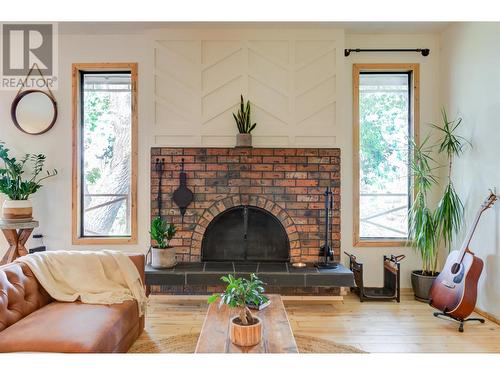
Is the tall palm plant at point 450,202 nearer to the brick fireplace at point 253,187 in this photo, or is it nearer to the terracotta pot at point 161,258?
the brick fireplace at point 253,187

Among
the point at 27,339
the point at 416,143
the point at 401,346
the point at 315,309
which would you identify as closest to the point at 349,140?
the point at 416,143

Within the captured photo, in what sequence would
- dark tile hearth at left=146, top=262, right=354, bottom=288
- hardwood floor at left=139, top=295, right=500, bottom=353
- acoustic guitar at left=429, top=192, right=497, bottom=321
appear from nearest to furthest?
hardwood floor at left=139, top=295, right=500, bottom=353
acoustic guitar at left=429, top=192, right=497, bottom=321
dark tile hearth at left=146, top=262, right=354, bottom=288

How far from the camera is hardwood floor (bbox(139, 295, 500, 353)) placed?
248 cm

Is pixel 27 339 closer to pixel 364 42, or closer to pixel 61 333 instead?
pixel 61 333

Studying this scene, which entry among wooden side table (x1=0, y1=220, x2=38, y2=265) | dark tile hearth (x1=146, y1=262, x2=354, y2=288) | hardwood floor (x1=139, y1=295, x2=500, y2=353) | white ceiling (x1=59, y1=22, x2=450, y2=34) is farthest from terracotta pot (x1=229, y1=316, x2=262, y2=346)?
white ceiling (x1=59, y1=22, x2=450, y2=34)

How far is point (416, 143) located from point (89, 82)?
152 inches

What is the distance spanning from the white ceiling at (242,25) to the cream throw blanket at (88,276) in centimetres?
247

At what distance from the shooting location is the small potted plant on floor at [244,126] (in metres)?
3.40

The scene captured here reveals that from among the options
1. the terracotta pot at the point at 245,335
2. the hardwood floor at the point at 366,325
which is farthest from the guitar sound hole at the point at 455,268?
the terracotta pot at the point at 245,335

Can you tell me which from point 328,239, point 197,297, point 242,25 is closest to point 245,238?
point 197,297

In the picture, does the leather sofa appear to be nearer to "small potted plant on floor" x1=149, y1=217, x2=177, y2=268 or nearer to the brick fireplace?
"small potted plant on floor" x1=149, y1=217, x2=177, y2=268

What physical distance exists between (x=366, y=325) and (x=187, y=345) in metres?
1.54

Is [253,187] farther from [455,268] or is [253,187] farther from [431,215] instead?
[455,268]
